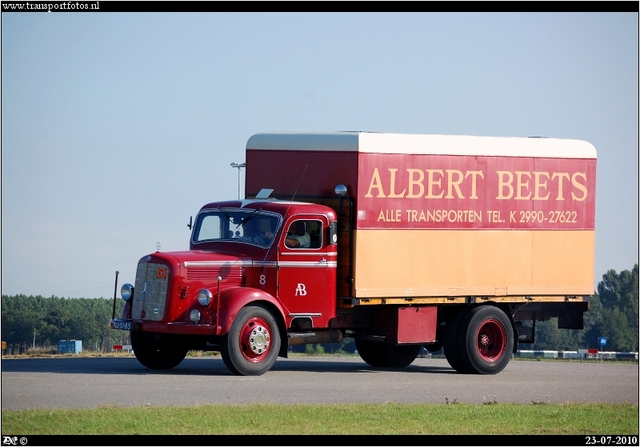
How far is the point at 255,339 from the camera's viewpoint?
20.5 m

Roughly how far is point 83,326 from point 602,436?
96.5 metres

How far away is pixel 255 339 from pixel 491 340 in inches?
203

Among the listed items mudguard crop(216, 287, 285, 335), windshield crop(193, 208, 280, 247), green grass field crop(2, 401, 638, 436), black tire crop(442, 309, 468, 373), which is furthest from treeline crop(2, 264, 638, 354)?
green grass field crop(2, 401, 638, 436)

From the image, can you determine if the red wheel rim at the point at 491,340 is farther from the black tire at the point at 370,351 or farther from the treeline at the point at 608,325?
the treeline at the point at 608,325

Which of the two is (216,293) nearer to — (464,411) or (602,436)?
(464,411)

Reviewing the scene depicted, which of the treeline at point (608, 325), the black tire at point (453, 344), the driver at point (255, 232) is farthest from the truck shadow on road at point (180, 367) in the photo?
the treeline at point (608, 325)

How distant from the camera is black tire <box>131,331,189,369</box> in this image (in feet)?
70.3

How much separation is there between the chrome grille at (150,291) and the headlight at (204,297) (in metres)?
0.62

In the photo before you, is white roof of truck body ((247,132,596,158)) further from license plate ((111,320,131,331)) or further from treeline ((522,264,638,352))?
treeline ((522,264,638,352))

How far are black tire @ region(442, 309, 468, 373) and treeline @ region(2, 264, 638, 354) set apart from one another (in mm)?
55042

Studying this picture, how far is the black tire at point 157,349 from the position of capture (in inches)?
843

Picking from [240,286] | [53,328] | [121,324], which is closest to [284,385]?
[240,286]

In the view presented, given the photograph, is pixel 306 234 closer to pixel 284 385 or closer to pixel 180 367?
pixel 284 385

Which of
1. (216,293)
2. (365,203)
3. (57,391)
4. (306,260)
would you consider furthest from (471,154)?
(57,391)
